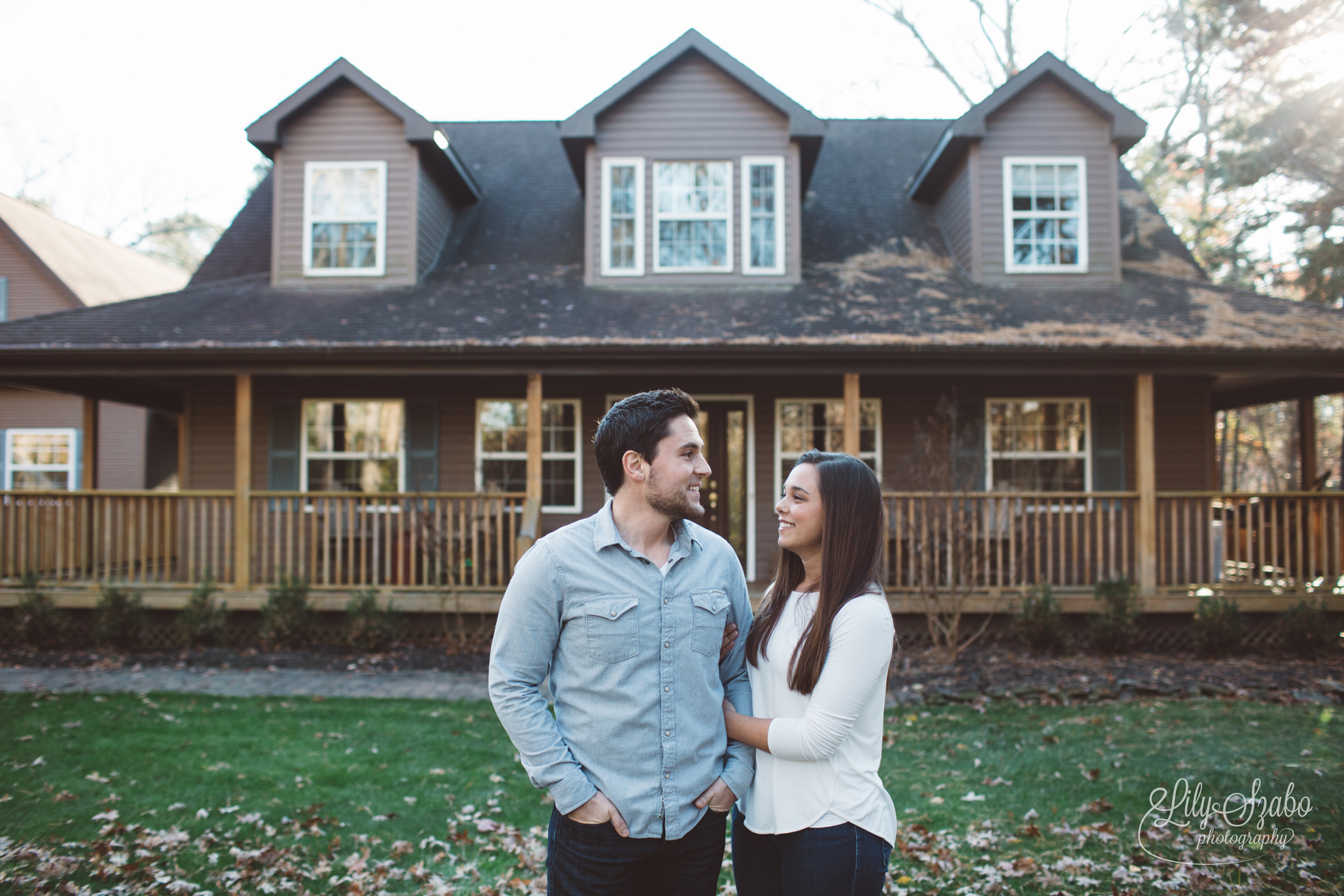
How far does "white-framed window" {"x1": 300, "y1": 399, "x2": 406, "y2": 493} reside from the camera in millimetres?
10852

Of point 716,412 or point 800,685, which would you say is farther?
point 716,412

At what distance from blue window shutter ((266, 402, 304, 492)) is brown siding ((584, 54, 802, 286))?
4.70m

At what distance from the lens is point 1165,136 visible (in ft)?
64.9

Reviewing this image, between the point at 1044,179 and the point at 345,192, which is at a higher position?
the point at 1044,179

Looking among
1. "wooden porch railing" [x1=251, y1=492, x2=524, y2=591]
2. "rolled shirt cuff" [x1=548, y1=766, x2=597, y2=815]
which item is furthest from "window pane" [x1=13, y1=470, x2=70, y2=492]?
"rolled shirt cuff" [x1=548, y1=766, x2=597, y2=815]

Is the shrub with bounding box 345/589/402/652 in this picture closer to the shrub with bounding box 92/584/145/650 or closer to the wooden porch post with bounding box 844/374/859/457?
the shrub with bounding box 92/584/145/650

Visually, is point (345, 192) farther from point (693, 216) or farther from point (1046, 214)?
point (1046, 214)

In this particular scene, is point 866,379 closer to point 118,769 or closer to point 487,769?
point 487,769

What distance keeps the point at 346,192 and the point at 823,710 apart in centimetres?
1094

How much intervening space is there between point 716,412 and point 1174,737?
6.55 meters

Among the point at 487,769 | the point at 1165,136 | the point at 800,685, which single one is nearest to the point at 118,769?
the point at 487,769

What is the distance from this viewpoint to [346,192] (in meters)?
10.8

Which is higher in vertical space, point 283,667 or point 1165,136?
point 1165,136

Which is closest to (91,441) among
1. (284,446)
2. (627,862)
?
(284,446)
